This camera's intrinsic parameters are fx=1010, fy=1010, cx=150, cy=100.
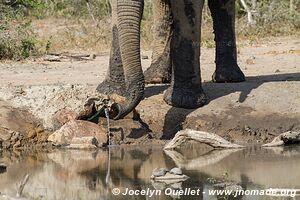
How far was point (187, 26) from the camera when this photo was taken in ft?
30.0

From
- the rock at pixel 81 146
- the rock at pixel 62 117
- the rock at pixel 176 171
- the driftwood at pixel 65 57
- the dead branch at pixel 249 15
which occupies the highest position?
the dead branch at pixel 249 15

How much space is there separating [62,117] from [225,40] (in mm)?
2186

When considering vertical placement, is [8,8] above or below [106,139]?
above

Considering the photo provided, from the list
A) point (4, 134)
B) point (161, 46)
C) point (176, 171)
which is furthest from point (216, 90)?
point (176, 171)

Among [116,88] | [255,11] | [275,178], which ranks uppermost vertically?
[255,11]

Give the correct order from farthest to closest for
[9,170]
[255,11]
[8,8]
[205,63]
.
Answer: [255,11]
[8,8]
[205,63]
[9,170]

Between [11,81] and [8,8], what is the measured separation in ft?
10.5

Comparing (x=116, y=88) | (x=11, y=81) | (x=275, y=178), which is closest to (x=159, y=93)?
(x=116, y=88)

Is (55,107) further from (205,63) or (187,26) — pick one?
(205,63)

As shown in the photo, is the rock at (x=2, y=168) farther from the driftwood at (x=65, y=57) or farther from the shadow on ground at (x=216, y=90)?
the driftwood at (x=65, y=57)

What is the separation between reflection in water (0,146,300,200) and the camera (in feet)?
22.7

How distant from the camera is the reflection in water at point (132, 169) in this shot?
22.7 feet

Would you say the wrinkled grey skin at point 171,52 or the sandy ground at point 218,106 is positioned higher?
the wrinkled grey skin at point 171,52

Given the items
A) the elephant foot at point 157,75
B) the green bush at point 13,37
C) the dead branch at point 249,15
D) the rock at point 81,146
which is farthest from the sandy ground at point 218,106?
the dead branch at point 249,15
